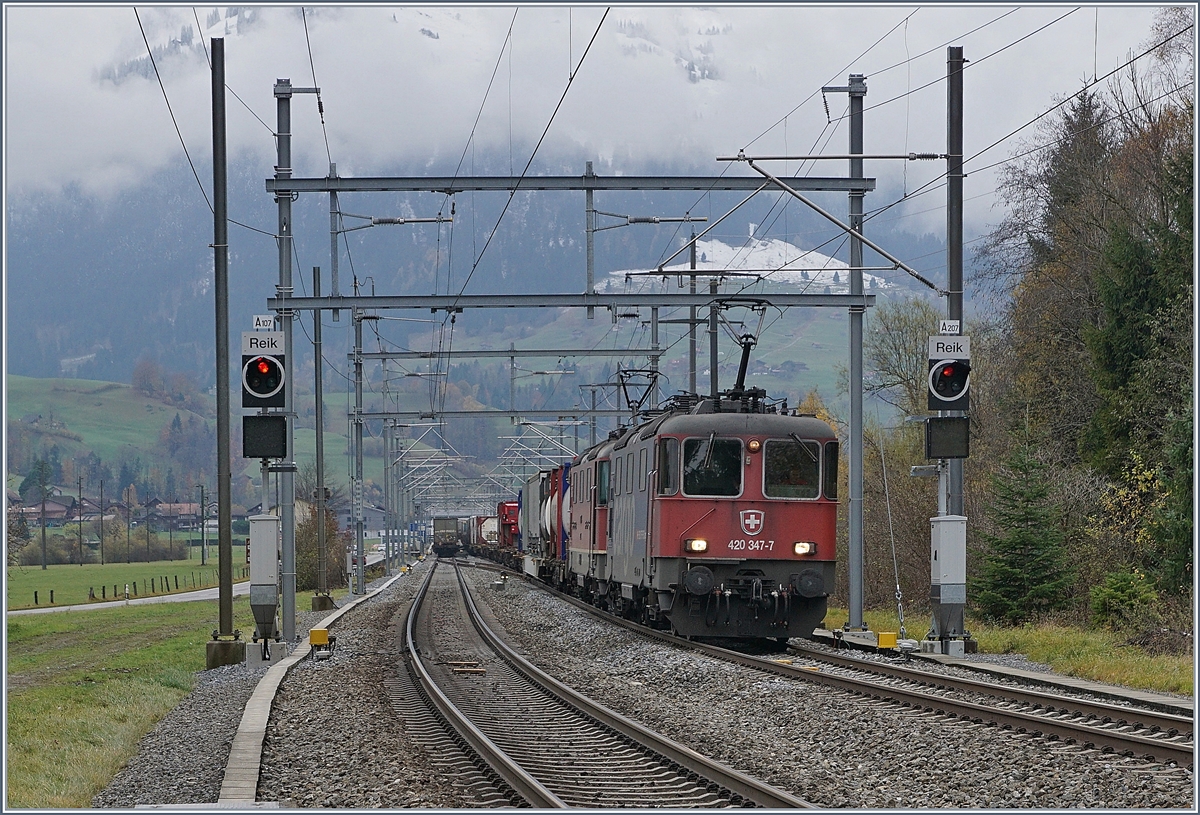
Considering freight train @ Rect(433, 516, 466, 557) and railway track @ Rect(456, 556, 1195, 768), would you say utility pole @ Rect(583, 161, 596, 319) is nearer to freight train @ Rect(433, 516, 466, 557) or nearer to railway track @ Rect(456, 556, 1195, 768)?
railway track @ Rect(456, 556, 1195, 768)

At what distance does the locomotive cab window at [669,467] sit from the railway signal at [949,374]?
12.1 feet

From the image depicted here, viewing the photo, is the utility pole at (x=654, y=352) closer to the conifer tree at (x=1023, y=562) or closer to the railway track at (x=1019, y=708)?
the conifer tree at (x=1023, y=562)

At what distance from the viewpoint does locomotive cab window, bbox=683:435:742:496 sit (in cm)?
1892

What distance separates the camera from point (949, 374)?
16.9m

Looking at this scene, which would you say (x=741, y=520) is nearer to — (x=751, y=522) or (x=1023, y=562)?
(x=751, y=522)

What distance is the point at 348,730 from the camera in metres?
11.8

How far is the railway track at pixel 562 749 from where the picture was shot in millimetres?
8742

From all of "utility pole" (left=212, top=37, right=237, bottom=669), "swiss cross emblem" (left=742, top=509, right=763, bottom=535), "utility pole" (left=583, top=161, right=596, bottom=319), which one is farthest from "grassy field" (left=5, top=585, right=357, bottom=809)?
"utility pole" (left=583, top=161, right=596, bottom=319)

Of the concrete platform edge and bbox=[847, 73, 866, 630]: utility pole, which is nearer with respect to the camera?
the concrete platform edge

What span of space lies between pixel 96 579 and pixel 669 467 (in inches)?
3036

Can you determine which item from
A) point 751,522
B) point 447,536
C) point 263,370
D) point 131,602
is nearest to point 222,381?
point 263,370

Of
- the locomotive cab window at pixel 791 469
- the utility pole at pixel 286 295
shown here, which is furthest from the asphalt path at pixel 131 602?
the locomotive cab window at pixel 791 469

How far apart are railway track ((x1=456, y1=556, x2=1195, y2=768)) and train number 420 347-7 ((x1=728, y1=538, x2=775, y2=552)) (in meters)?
2.40

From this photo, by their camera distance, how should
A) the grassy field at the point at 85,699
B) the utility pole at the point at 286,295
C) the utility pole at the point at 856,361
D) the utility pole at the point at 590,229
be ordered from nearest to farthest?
the grassy field at the point at 85,699
the utility pole at the point at 856,361
the utility pole at the point at 286,295
the utility pole at the point at 590,229
